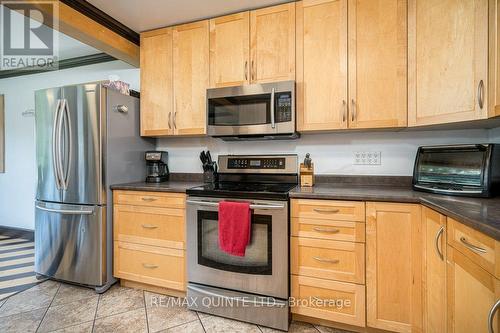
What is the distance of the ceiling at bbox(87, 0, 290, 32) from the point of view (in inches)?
76.5

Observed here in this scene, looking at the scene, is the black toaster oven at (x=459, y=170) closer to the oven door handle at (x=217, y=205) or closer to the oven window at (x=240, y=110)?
the oven door handle at (x=217, y=205)

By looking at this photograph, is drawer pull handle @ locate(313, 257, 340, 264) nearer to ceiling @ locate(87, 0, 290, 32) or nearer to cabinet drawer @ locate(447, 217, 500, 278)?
cabinet drawer @ locate(447, 217, 500, 278)

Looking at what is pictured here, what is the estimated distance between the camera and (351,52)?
1.77m

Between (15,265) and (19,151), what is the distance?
1730 mm

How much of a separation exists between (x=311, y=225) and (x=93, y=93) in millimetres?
→ 2040

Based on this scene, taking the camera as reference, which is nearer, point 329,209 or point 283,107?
point 329,209

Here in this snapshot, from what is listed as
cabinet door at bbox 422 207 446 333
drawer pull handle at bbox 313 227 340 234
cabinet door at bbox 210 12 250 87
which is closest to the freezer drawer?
cabinet door at bbox 210 12 250 87

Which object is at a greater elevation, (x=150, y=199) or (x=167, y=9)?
(x=167, y=9)

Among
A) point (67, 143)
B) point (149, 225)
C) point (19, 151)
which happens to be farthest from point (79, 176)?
point (19, 151)

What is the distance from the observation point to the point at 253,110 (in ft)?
6.48

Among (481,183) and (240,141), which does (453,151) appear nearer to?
(481,183)

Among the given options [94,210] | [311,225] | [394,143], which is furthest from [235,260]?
[394,143]

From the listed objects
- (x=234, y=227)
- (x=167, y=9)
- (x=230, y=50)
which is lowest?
(x=234, y=227)

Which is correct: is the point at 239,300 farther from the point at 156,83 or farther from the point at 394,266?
the point at 156,83
